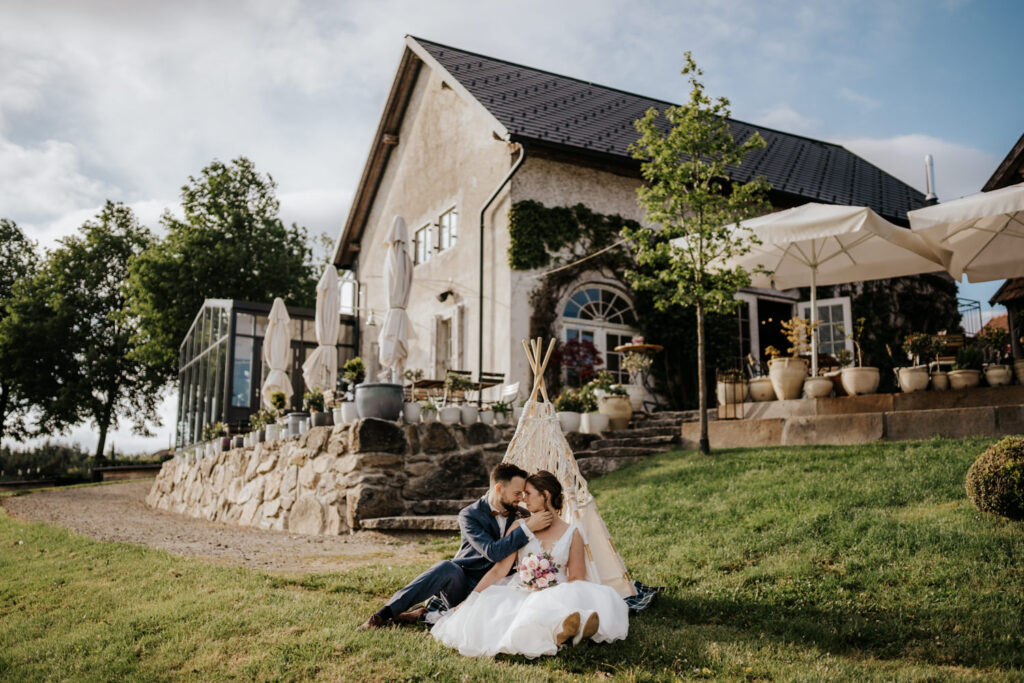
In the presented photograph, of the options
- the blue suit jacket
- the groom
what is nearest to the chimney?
the groom

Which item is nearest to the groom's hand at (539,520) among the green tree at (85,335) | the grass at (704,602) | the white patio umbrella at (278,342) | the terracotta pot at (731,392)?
the grass at (704,602)

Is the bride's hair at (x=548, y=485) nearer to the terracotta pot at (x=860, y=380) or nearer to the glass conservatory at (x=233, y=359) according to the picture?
the terracotta pot at (x=860, y=380)

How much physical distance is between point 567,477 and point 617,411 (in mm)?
6087

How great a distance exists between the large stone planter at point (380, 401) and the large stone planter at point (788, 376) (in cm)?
448

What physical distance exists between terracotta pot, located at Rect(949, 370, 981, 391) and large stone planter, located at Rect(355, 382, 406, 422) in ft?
19.8

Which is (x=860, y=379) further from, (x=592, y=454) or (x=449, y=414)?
(x=449, y=414)

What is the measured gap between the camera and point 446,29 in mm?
17281

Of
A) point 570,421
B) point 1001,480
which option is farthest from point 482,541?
point 570,421

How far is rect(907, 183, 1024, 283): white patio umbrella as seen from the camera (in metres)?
8.11

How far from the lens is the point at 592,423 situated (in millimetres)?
10734

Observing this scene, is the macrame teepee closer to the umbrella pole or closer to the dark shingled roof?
the umbrella pole

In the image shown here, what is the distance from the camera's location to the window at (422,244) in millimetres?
16344

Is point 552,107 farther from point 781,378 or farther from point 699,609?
point 699,609

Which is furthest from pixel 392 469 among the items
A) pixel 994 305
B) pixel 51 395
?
pixel 51 395
